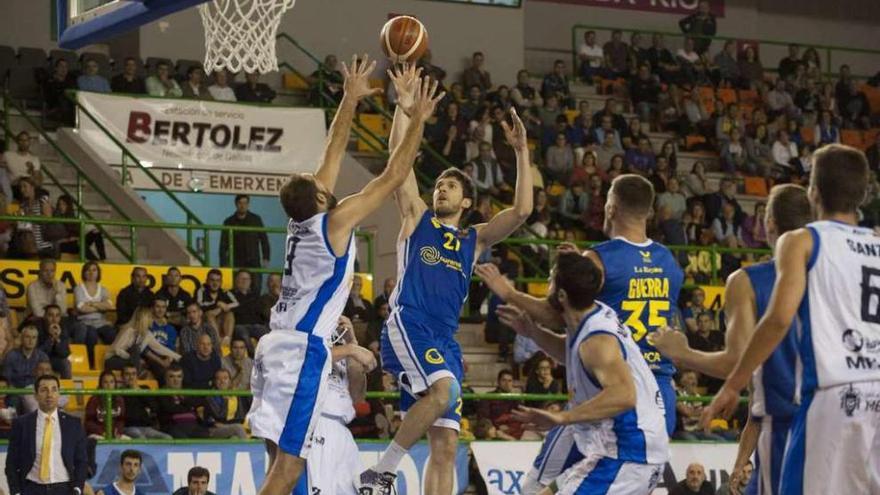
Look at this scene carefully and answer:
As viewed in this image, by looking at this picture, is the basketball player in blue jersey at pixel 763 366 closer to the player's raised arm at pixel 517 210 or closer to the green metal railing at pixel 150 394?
the player's raised arm at pixel 517 210

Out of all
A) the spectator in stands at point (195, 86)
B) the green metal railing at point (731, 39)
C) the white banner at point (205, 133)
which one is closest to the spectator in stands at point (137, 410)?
the white banner at point (205, 133)

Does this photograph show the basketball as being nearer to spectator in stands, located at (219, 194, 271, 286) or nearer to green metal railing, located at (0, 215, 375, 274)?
green metal railing, located at (0, 215, 375, 274)

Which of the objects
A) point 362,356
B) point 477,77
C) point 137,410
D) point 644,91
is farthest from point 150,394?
point 644,91

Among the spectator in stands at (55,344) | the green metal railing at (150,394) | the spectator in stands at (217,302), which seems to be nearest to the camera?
A: the green metal railing at (150,394)

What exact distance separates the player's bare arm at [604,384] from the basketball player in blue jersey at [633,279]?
1.21m

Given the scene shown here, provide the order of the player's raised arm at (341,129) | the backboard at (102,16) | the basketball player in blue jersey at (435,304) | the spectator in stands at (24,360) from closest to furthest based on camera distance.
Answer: the player's raised arm at (341,129)
the basketball player in blue jersey at (435,304)
the backboard at (102,16)
the spectator in stands at (24,360)

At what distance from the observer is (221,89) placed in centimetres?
2317

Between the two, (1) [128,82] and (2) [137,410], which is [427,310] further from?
(1) [128,82]

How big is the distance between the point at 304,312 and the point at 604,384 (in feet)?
7.42

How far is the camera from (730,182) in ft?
80.9

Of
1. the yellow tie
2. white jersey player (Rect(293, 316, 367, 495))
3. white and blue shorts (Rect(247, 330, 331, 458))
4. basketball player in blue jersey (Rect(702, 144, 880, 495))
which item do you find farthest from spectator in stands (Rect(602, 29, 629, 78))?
basketball player in blue jersey (Rect(702, 144, 880, 495))

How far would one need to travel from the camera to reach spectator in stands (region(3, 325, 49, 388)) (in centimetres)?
1562

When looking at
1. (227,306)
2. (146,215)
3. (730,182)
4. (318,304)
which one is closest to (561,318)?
(318,304)

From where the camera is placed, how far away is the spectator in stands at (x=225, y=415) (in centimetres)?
1544
